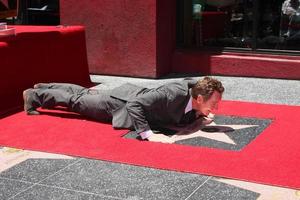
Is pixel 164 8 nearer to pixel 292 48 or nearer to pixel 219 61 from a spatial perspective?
pixel 219 61

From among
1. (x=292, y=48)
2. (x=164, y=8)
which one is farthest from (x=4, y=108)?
(x=292, y=48)

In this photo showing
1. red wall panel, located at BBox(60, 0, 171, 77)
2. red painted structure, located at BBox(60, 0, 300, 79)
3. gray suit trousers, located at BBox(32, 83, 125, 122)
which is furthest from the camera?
red wall panel, located at BBox(60, 0, 171, 77)

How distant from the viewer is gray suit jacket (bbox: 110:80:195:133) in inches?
223

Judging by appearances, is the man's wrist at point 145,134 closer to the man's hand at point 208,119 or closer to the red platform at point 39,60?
the man's hand at point 208,119

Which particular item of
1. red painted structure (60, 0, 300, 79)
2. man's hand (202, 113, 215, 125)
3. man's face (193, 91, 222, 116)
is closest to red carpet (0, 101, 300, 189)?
man's hand (202, 113, 215, 125)

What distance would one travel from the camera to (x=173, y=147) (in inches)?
215

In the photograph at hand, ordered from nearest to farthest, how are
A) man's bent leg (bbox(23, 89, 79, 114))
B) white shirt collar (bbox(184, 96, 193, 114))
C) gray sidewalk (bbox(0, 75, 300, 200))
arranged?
gray sidewalk (bbox(0, 75, 300, 200))
white shirt collar (bbox(184, 96, 193, 114))
man's bent leg (bbox(23, 89, 79, 114))

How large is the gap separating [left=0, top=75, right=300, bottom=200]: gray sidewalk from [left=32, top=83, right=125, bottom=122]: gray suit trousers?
43.6 inches

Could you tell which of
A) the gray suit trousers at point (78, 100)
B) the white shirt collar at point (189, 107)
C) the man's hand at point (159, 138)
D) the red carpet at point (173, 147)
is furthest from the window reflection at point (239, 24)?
the man's hand at point (159, 138)

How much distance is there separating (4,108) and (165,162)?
115 inches

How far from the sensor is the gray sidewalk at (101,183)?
14.2 feet

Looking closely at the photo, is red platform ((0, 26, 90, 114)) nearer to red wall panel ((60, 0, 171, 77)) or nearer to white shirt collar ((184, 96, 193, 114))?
red wall panel ((60, 0, 171, 77))

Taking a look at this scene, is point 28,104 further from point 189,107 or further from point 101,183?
point 101,183

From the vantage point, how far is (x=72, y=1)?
9.73 meters
